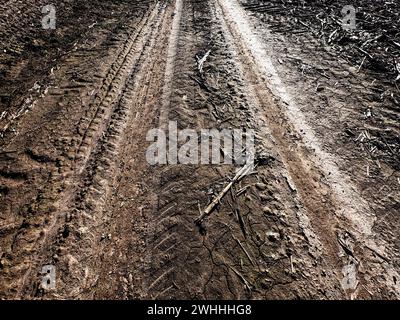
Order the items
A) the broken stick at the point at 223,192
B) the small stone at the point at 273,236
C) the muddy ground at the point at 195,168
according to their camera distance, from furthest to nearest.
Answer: the broken stick at the point at 223,192 < the small stone at the point at 273,236 < the muddy ground at the point at 195,168

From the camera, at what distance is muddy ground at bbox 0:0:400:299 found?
2.78 metres

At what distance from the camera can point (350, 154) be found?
3947 millimetres

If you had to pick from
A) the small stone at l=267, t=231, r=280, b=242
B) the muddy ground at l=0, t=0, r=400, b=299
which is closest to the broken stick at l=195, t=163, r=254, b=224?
the muddy ground at l=0, t=0, r=400, b=299

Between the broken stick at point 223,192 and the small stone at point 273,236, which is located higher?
the broken stick at point 223,192

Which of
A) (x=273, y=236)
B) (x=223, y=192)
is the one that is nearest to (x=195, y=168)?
(x=223, y=192)

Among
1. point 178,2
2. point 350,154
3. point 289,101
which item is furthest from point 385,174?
point 178,2

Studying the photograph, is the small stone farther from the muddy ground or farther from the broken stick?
the broken stick

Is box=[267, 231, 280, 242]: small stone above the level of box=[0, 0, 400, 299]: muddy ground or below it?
below

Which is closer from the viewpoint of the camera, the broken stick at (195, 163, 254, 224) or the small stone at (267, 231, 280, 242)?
the small stone at (267, 231, 280, 242)

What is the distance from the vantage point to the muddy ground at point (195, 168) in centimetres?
278

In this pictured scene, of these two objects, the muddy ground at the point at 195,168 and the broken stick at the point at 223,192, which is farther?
the broken stick at the point at 223,192

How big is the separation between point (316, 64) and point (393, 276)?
4.10 metres

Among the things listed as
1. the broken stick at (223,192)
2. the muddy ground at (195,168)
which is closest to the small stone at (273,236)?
the muddy ground at (195,168)

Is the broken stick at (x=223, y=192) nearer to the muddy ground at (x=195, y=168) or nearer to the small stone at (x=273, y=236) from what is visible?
the muddy ground at (x=195, y=168)
